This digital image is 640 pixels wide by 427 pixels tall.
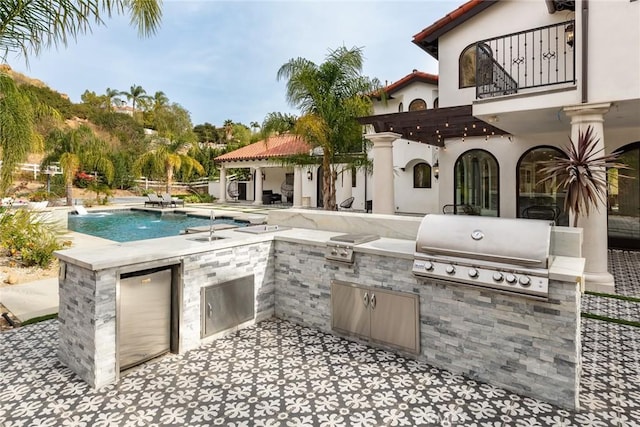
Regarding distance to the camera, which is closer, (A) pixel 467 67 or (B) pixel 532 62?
(B) pixel 532 62

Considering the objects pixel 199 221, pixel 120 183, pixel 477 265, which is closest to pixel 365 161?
pixel 199 221

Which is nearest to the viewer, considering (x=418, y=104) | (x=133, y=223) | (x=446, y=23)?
(x=446, y=23)

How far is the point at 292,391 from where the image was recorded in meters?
3.50

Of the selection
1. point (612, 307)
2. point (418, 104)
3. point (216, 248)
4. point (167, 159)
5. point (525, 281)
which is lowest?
point (612, 307)

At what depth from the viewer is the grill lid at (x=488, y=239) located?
3.22 metres

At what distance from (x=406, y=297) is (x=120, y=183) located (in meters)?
34.5

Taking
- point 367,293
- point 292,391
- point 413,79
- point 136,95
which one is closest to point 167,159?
point 413,79

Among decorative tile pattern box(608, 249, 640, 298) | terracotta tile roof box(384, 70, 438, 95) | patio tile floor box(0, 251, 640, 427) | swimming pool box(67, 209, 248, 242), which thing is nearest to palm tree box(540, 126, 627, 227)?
decorative tile pattern box(608, 249, 640, 298)

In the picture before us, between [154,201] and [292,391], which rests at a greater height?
[154,201]

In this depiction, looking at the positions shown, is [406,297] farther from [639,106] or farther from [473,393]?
[639,106]

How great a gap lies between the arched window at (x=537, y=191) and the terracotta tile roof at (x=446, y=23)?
4852 millimetres

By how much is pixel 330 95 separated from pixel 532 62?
5898 millimetres

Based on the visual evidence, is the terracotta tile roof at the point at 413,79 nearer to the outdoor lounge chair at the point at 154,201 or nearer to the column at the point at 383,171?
the column at the point at 383,171

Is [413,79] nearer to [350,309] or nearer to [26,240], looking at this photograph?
[350,309]
